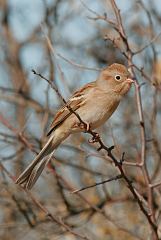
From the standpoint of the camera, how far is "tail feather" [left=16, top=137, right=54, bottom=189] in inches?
184

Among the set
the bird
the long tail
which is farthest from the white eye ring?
the long tail

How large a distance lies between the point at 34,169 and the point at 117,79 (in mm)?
1042

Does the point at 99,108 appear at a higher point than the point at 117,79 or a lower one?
lower

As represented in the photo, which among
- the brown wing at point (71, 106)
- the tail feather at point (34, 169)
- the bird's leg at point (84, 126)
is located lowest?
the tail feather at point (34, 169)

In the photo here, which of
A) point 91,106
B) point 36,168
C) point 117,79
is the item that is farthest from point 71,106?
point 36,168

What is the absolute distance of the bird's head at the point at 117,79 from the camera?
4.96 meters

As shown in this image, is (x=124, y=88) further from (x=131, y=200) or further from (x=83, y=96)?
(x=131, y=200)

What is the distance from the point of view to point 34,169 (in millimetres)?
4832

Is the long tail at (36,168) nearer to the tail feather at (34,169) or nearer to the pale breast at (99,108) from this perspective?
the tail feather at (34,169)

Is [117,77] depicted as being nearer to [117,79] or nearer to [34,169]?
[117,79]

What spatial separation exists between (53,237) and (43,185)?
157 centimetres

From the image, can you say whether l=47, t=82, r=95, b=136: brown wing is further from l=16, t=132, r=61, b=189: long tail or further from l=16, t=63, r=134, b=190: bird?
l=16, t=132, r=61, b=189: long tail

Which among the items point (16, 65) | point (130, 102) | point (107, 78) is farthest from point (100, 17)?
point (16, 65)

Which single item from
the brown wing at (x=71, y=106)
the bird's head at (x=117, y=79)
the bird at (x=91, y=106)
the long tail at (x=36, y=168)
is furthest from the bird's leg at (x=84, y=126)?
the bird's head at (x=117, y=79)
